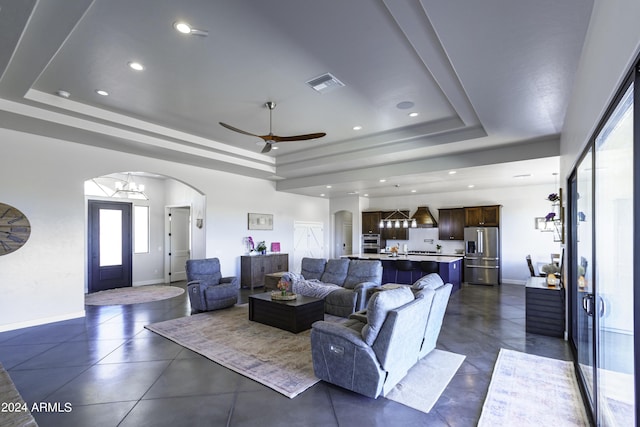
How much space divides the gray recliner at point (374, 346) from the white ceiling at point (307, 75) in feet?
7.81

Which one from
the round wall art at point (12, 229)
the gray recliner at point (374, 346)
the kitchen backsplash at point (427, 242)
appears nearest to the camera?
the gray recliner at point (374, 346)

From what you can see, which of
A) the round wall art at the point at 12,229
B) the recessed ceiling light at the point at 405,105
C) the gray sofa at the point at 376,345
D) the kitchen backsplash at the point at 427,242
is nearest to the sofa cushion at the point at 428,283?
the gray sofa at the point at 376,345

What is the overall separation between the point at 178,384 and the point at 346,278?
3.96 meters

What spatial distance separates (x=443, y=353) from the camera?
13.1ft

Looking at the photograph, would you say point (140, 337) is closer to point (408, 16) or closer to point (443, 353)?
point (443, 353)

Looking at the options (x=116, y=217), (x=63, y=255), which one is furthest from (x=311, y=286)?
(x=116, y=217)

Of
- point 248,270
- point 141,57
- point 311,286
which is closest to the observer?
point 141,57

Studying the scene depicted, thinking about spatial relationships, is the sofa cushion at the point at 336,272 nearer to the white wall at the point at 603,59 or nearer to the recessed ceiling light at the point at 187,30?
the white wall at the point at 603,59

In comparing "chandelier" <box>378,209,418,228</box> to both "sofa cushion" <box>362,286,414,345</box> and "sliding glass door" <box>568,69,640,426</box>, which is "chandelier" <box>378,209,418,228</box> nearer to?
"sliding glass door" <box>568,69,640,426</box>

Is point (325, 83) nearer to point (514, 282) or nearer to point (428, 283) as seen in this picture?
point (428, 283)

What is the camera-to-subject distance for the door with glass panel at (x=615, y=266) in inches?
66.4

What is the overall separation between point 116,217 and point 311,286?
251 inches

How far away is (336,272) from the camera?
6758mm

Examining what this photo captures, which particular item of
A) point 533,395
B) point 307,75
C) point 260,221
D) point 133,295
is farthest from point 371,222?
point 533,395
